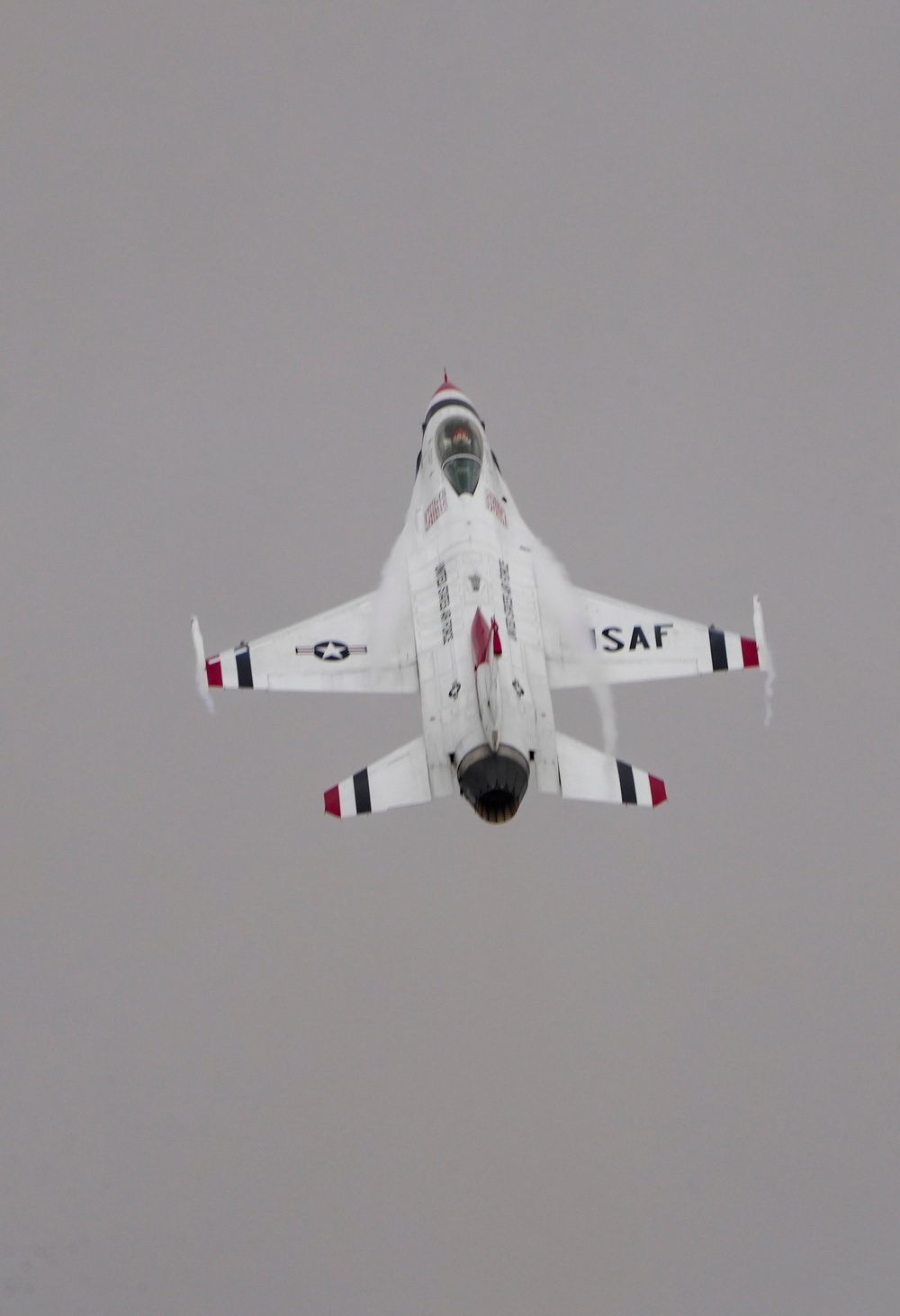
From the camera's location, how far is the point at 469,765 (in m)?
27.7

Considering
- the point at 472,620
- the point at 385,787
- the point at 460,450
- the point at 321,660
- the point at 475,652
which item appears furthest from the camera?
the point at 460,450

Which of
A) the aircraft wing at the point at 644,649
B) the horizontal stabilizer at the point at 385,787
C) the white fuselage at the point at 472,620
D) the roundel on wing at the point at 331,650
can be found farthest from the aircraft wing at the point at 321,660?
the aircraft wing at the point at 644,649

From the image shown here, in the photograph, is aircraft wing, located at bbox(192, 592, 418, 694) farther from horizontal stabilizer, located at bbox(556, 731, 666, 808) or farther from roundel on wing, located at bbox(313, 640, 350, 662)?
horizontal stabilizer, located at bbox(556, 731, 666, 808)

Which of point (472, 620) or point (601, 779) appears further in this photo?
point (472, 620)

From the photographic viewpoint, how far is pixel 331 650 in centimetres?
3127

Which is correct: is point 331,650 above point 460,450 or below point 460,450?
below

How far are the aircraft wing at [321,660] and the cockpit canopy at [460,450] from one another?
3014 mm

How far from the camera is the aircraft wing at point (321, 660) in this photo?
1211 inches

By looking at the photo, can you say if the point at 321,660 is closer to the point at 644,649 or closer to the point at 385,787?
the point at 385,787

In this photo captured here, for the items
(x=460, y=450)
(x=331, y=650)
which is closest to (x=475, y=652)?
(x=331, y=650)

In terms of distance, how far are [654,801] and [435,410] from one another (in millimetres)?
10399

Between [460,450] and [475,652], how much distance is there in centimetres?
638

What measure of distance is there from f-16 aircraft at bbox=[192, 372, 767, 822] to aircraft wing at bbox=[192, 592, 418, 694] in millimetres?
23

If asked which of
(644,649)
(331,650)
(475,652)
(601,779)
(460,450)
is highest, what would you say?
(460,450)
